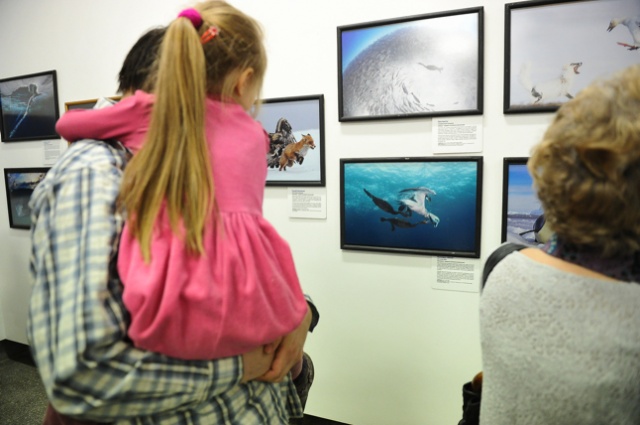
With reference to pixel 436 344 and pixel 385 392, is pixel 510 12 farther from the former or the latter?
pixel 385 392

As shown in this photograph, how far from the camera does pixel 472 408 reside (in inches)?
39.2

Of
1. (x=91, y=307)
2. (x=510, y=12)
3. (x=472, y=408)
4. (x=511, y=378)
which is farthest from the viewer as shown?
(x=510, y=12)

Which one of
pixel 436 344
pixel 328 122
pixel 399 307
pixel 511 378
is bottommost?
pixel 436 344

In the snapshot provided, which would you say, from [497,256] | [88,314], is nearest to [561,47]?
[497,256]

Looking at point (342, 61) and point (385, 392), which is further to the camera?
point (385, 392)

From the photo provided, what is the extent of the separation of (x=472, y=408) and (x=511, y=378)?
0.27 meters

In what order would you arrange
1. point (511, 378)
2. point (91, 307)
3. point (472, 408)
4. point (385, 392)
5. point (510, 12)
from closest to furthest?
1. point (91, 307)
2. point (511, 378)
3. point (472, 408)
4. point (510, 12)
5. point (385, 392)

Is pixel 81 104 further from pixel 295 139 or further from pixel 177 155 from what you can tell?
pixel 177 155

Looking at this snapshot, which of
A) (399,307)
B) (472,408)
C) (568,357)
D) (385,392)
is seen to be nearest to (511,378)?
(568,357)

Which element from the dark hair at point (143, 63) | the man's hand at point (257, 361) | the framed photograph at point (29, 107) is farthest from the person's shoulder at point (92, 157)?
the framed photograph at point (29, 107)

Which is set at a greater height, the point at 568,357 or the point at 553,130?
the point at 553,130

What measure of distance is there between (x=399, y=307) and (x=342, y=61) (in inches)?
44.4

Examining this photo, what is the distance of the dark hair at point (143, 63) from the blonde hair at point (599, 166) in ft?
2.37

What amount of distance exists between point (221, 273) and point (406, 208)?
126 cm
